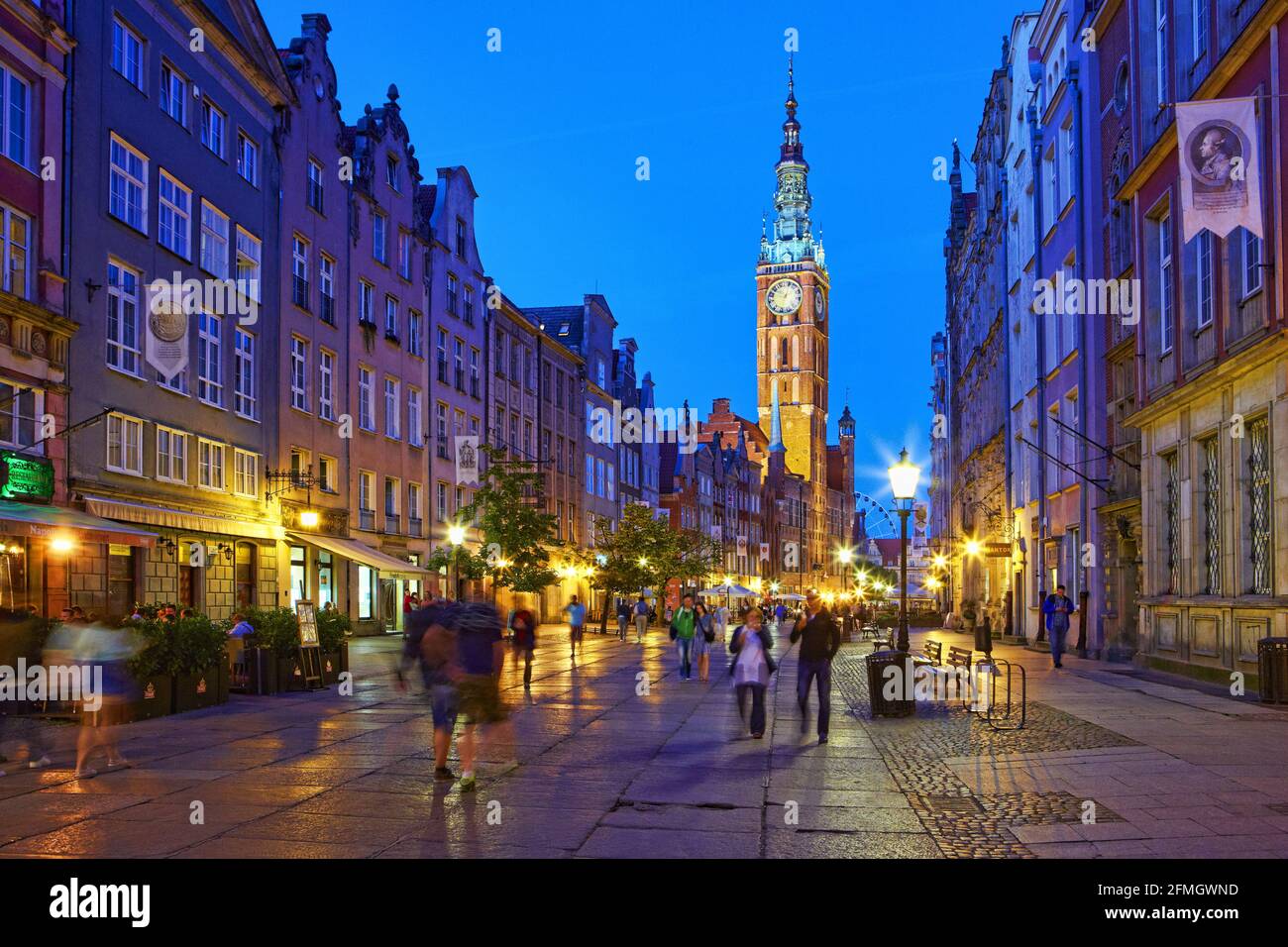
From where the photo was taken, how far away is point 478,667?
11617 mm

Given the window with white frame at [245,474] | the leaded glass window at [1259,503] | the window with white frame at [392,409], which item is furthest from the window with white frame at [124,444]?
the leaded glass window at [1259,503]

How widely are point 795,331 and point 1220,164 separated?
501ft

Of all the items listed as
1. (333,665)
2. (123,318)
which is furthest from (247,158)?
(333,665)

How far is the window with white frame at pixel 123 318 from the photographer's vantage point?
27.1 meters

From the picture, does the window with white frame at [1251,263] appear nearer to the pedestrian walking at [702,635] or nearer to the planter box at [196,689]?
the pedestrian walking at [702,635]

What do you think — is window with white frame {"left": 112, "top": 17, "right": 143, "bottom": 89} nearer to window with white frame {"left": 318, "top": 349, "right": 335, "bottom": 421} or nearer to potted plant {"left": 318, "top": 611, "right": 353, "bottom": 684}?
window with white frame {"left": 318, "top": 349, "right": 335, "bottom": 421}

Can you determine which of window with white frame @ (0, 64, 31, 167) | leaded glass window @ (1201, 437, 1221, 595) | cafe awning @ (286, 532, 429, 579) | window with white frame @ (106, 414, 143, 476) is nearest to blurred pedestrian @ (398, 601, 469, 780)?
leaded glass window @ (1201, 437, 1221, 595)

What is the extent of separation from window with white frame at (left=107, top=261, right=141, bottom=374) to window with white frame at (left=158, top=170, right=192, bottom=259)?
70.2 inches

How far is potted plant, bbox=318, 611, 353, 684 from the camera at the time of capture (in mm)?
22234

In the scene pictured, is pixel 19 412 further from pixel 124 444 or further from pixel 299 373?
pixel 299 373

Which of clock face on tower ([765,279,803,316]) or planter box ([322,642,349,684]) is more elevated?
clock face on tower ([765,279,803,316])

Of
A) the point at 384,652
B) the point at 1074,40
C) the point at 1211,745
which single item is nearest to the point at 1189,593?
the point at 1211,745

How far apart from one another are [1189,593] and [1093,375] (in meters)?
10.1
